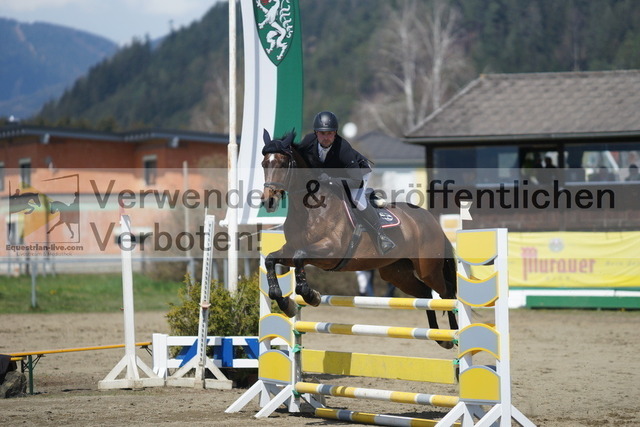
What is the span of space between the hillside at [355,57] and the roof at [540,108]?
17.2m

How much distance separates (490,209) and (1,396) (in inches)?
558

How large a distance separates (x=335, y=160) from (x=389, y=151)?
128ft

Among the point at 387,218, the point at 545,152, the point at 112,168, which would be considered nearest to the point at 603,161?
the point at 545,152

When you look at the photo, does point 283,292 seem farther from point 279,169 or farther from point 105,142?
point 105,142

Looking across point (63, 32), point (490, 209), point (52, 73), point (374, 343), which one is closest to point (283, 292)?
point (374, 343)

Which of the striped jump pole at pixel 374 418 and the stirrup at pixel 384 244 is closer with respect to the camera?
the striped jump pole at pixel 374 418

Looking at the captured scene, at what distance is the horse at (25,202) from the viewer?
1161cm

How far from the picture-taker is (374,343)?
12328 millimetres

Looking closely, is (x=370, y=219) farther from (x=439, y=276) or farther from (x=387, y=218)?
(x=439, y=276)

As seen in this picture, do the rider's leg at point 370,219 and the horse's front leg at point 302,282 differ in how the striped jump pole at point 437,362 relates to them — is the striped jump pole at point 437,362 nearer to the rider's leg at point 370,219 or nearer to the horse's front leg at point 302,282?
the horse's front leg at point 302,282

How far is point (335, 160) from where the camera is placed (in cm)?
659

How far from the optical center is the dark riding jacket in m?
6.57

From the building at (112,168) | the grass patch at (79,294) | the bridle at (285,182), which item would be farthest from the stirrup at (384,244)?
the building at (112,168)

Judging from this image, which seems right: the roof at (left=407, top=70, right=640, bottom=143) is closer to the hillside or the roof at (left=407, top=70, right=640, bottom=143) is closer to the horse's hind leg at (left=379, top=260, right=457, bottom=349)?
the horse's hind leg at (left=379, top=260, right=457, bottom=349)
